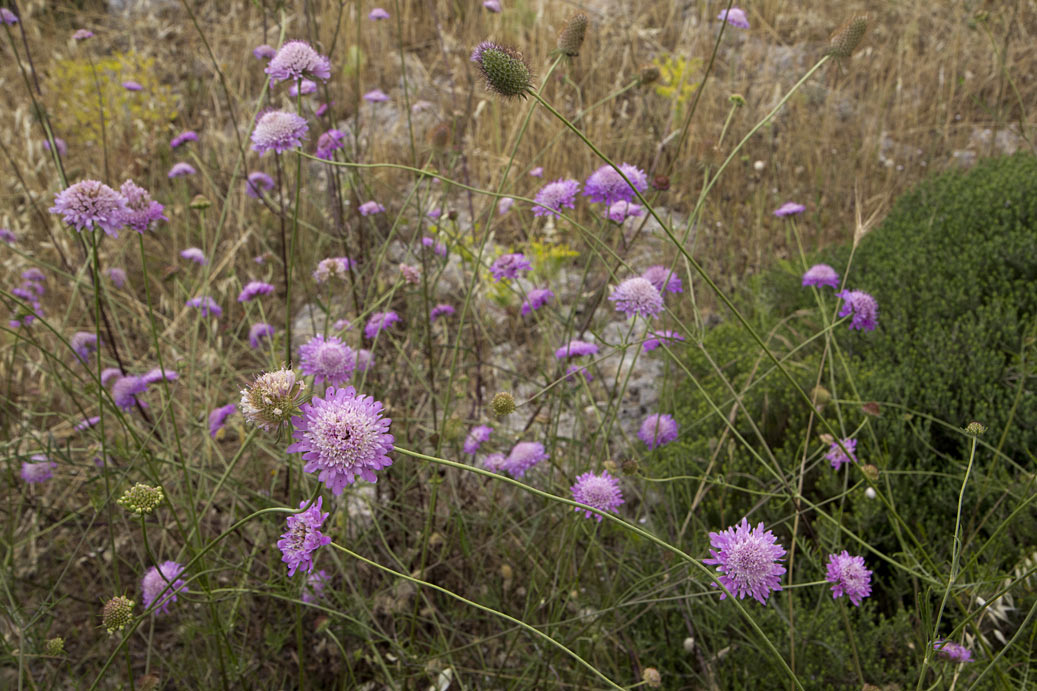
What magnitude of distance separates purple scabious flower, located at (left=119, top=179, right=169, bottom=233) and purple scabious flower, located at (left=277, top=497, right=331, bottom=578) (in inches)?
31.4

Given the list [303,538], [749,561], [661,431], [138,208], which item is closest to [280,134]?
[138,208]

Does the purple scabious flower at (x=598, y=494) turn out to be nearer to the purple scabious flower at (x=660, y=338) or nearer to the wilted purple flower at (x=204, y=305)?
the purple scabious flower at (x=660, y=338)

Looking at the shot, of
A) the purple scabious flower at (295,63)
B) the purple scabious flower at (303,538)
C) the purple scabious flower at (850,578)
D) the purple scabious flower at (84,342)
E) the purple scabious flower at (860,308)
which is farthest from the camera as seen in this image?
the purple scabious flower at (84,342)

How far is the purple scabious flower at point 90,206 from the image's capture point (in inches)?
53.2

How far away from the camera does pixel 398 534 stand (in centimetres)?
213

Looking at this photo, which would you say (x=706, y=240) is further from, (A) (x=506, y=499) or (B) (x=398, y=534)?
(B) (x=398, y=534)

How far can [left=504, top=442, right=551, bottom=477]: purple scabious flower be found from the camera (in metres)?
1.79

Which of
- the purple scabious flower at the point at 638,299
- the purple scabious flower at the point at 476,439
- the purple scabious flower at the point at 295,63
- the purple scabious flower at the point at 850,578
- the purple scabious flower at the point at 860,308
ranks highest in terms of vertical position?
the purple scabious flower at the point at 295,63

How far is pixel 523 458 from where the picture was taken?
180 cm

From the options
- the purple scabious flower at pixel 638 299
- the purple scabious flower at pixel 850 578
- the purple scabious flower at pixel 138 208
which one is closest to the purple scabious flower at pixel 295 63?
the purple scabious flower at pixel 138 208

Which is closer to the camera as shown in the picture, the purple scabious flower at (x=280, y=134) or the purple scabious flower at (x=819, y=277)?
the purple scabious flower at (x=280, y=134)

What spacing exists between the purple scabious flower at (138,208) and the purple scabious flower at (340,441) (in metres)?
0.84

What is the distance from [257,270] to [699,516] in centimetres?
243

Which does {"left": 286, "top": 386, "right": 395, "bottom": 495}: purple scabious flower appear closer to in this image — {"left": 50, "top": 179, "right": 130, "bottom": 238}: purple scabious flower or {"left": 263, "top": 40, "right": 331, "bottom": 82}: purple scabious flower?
{"left": 50, "top": 179, "right": 130, "bottom": 238}: purple scabious flower
